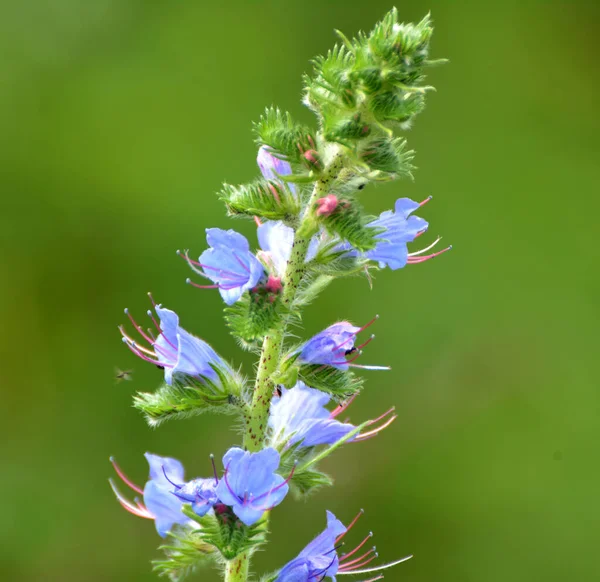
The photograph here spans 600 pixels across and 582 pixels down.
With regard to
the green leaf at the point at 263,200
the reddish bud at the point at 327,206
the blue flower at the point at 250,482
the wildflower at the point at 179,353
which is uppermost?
the green leaf at the point at 263,200

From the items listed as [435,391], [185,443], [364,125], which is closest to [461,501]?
[435,391]

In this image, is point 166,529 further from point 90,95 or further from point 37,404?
point 90,95

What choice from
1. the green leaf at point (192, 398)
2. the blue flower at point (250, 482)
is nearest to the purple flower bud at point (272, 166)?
the green leaf at point (192, 398)

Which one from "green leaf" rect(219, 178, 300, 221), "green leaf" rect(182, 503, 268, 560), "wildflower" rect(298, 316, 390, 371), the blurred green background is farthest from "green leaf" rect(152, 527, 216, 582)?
the blurred green background

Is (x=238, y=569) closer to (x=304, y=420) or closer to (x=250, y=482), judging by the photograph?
(x=250, y=482)

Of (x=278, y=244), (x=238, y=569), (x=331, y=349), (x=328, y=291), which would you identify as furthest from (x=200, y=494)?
(x=328, y=291)

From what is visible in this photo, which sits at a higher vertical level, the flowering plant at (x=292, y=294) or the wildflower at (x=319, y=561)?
the flowering plant at (x=292, y=294)

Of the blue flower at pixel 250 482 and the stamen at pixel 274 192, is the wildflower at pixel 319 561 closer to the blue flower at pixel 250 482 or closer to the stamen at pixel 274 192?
the blue flower at pixel 250 482

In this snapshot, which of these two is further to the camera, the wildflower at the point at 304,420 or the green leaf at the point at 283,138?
the wildflower at the point at 304,420
